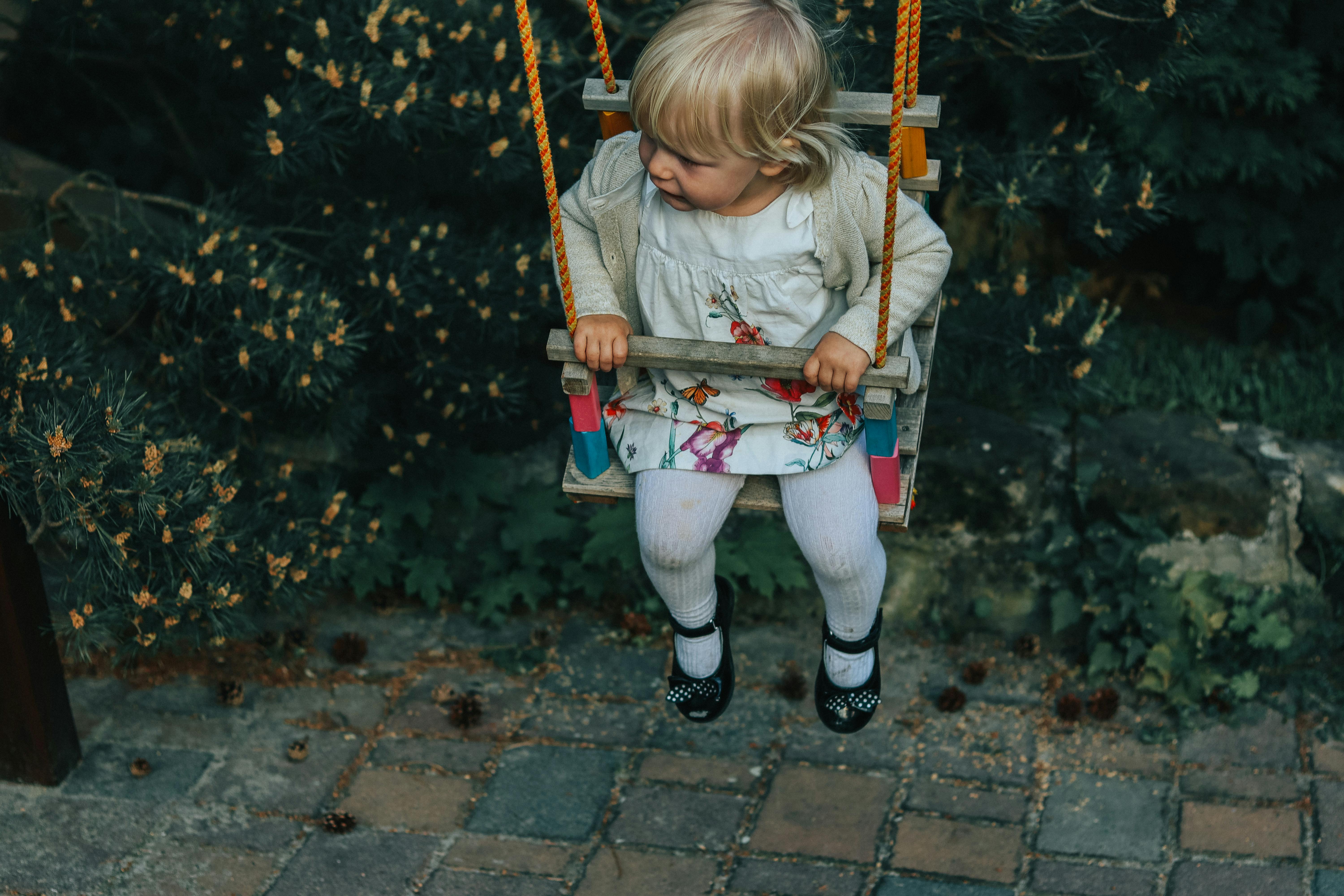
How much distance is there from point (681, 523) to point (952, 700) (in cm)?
137

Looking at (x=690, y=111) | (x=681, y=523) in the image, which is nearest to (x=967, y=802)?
(x=681, y=523)

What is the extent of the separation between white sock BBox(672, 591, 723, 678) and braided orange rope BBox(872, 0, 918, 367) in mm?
669

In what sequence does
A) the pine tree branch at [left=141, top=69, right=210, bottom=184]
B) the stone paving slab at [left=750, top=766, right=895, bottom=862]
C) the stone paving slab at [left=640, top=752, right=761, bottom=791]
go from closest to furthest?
the stone paving slab at [left=750, top=766, right=895, bottom=862], the stone paving slab at [left=640, top=752, right=761, bottom=791], the pine tree branch at [left=141, top=69, right=210, bottom=184]

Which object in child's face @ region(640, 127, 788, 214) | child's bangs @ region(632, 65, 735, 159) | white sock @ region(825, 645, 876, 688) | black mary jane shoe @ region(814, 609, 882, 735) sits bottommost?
black mary jane shoe @ region(814, 609, 882, 735)

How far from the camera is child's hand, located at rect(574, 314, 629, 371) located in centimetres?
227

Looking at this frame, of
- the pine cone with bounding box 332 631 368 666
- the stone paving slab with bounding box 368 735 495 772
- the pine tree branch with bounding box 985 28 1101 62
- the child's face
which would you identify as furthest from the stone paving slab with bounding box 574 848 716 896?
the pine tree branch with bounding box 985 28 1101 62

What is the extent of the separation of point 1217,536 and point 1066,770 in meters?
0.87

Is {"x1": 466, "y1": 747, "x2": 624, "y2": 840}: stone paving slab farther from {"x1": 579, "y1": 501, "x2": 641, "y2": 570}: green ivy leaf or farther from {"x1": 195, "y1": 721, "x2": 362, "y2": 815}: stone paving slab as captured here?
{"x1": 579, "y1": 501, "x2": 641, "y2": 570}: green ivy leaf

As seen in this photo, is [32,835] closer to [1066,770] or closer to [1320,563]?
[1066,770]

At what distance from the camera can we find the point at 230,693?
3533mm

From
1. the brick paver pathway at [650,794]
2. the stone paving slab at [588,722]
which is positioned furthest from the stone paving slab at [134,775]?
the stone paving slab at [588,722]

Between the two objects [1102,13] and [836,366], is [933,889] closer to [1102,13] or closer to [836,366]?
[836,366]

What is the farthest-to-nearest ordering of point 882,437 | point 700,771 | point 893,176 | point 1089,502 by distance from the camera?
point 1089,502
point 700,771
point 882,437
point 893,176

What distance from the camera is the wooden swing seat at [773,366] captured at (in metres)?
2.19
